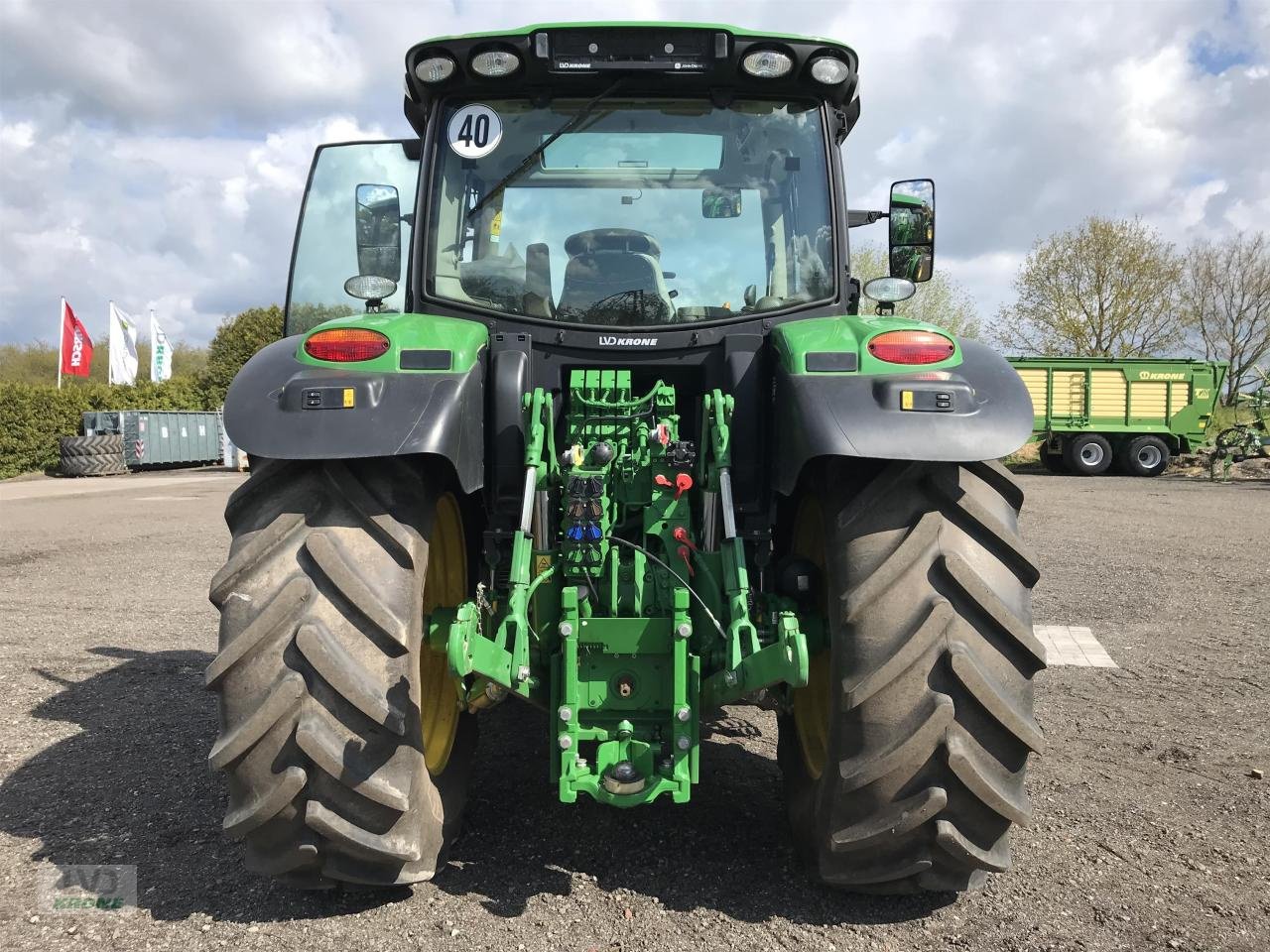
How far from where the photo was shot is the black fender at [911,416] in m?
2.46

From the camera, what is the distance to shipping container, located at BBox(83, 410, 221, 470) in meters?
26.1

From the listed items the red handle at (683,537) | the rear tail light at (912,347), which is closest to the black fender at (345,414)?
the red handle at (683,537)

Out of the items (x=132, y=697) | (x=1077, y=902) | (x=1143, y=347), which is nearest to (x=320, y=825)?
(x=1077, y=902)

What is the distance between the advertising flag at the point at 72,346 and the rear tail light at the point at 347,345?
31169 millimetres

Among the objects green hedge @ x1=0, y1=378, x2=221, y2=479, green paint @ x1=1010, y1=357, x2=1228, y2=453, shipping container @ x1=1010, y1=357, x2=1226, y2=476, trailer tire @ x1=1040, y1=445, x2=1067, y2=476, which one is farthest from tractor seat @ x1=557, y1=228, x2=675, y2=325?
green hedge @ x1=0, y1=378, x2=221, y2=479

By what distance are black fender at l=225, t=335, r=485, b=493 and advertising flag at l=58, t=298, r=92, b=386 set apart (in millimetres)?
31208

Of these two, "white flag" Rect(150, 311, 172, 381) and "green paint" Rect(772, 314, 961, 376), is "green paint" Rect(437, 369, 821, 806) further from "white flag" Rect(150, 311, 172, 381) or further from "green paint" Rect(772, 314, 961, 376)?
"white flag" Rect(150, 311, 172, 381)

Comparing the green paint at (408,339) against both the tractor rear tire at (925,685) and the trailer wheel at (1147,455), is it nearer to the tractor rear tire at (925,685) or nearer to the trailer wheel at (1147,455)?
the tractor rear tire at (925,685)

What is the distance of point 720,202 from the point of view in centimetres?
349

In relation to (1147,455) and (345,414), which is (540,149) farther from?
(1147,455)

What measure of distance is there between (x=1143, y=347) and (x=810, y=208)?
3631cm

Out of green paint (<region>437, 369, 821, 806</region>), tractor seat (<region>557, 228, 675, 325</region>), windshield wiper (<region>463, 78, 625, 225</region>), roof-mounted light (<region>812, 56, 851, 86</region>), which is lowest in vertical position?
green paint (<region>437, 369, 821, 806</region>)

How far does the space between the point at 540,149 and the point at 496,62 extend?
0.33m

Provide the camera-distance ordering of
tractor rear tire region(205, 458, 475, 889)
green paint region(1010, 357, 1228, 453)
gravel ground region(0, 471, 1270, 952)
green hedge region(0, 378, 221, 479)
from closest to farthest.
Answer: tractor rear tire region(205, 458, 475, 889)
gravel ground region(0, 471, 1270, 952)
green paint region(1010, 357, 1228, 453)
green hedge region(0, 378, 221, 479)
